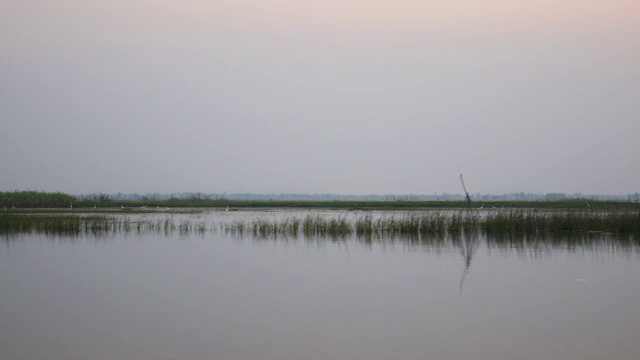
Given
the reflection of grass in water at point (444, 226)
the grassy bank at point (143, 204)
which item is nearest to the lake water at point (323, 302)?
the reflection of grass in water at point (444, 226)

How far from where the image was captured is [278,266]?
18.3 meters

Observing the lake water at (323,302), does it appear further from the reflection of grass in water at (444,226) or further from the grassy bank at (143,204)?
the grassy bank at (143,204)

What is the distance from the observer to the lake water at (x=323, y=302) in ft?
32.3

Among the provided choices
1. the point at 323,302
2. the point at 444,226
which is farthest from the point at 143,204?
the point at 323,302

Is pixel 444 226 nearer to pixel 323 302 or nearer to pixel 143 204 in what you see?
pixel 323 302

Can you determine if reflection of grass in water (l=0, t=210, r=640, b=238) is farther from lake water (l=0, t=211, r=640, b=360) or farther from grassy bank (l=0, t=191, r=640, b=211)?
grassy bank (l=0, t=191, r=640, b=211)

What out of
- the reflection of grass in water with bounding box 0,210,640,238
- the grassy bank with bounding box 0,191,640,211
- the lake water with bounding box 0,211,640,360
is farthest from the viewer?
the grassy bank with bounding box 0,191,640,211

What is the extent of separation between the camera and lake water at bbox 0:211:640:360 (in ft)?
32.3

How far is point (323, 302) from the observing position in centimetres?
1323

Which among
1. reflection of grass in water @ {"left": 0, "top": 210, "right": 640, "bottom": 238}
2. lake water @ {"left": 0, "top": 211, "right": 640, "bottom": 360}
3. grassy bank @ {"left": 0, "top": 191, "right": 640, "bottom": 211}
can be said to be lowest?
lake water @ {"left": 0, "top": 211, "right": 640, "bottom": 360}

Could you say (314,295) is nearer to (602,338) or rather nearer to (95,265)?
(602,338)

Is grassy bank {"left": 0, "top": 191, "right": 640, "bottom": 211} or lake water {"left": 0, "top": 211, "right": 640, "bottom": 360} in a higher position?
grassy bank {"left": 0, "top": 191, "right": 640, "bottom": 211}

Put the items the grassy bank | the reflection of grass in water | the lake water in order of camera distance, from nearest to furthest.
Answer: the lake water, the reflection of grass in water, the grassy bank

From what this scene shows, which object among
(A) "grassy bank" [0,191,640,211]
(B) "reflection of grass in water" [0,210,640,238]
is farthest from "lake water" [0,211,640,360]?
(A) "grassy bank" [0,191,640,211]
